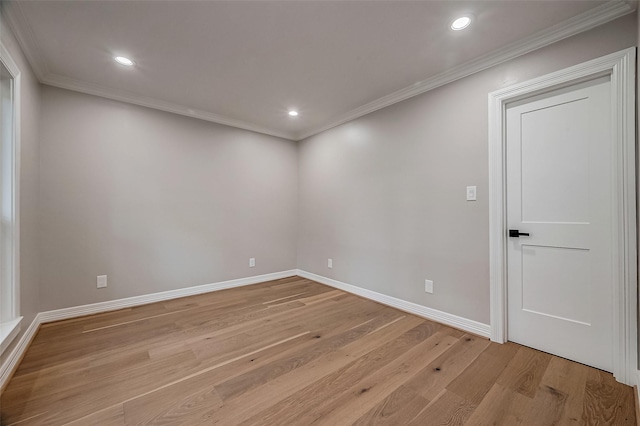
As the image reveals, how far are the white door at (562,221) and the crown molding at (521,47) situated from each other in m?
0.38

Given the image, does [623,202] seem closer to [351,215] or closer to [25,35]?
[351,215]

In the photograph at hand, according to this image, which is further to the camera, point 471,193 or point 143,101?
point 143,101

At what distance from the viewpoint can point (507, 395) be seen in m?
1.53

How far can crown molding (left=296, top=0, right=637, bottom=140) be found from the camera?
1677 mm

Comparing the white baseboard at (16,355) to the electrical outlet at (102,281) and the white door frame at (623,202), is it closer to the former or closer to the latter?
the electrical outlet at (102,281)

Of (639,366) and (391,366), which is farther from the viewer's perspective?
(391,366)

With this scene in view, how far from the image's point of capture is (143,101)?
9.86 feet

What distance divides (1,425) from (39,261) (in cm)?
172

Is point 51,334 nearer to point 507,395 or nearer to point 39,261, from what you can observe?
point 39,261

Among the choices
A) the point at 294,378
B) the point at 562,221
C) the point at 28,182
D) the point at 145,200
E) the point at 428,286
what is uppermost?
the point at 28,182

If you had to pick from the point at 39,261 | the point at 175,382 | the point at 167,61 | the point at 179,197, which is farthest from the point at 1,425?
the point at 167,61

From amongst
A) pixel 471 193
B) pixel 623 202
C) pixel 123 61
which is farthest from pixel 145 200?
pixel 623 202

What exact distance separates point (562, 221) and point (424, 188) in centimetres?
109

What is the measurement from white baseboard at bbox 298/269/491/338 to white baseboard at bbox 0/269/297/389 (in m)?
1.25
